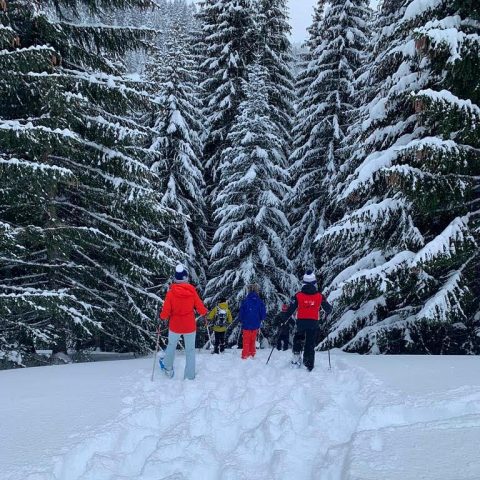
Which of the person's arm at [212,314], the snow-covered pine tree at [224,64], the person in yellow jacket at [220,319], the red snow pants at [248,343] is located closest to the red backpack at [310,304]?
the red snow pants at [248,343]

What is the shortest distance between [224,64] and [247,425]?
21.6 m

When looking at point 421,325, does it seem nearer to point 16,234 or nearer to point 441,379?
point 441,379

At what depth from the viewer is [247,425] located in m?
5.62

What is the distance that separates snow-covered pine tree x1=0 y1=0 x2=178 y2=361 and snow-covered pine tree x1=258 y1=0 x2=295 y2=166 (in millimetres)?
12969

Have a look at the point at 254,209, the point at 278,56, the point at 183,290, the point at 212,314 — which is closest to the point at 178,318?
the point at 183,290

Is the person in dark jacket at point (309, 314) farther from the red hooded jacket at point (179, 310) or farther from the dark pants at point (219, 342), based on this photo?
the dark pants at point (219, 342)

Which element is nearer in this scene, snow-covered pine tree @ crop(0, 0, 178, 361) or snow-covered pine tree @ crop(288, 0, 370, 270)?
snow-covered pine tree @ crop(0, 0, 178, 361)

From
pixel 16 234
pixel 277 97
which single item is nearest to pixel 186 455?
pixel 16 234

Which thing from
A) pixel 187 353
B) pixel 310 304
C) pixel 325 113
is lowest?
pixel 187 353

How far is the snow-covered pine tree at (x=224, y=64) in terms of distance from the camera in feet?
77.6

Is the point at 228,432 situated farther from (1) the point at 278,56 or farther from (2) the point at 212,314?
(1) the point at 278,56

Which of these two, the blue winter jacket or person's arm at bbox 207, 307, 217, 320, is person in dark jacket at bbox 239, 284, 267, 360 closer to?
the blue winter jacket

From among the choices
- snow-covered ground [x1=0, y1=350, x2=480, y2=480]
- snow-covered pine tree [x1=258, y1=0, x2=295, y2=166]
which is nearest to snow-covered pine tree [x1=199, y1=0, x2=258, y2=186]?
snow-covered pine tree [x1=258, y1=0, x2=295, y2=166]

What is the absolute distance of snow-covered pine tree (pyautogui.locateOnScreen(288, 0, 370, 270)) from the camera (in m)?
20.2
